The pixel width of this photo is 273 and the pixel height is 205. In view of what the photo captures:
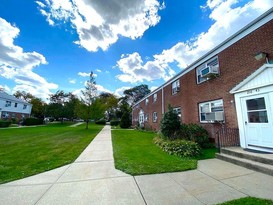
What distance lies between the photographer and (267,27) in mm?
6402

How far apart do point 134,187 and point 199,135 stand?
6.57m

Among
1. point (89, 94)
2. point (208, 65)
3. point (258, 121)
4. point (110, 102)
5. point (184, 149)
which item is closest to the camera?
point (258, 121)

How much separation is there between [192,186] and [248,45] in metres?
7.32

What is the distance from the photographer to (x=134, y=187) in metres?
3.61

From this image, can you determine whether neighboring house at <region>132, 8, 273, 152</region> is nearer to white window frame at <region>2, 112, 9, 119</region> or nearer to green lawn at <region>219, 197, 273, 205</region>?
green lawn at <region>219, 197, 273, 205</region>

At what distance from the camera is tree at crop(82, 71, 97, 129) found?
22.5 m

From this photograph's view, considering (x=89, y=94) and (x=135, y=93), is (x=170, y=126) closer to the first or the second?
(x=89, y=94)

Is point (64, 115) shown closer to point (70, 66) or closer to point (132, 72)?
point (132, 72)

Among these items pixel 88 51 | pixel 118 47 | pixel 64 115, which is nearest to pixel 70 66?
pixel 88 51

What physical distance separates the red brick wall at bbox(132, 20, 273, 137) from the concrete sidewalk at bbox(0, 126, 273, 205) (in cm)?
438

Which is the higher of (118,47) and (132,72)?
(132,72)

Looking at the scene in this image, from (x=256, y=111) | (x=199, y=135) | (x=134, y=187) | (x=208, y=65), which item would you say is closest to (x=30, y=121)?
(x=199, y=135)

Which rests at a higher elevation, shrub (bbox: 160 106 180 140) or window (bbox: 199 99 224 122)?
window (bbox: 199 99 224 122)

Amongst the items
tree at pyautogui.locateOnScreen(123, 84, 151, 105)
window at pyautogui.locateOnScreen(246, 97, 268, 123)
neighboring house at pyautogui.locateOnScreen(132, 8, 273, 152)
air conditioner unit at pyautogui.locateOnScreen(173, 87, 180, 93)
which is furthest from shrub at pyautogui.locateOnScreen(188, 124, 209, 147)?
tree at pyautogui.locateOnScreen(123, 84, 151, 105)
